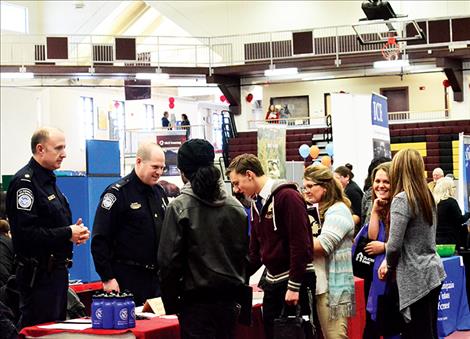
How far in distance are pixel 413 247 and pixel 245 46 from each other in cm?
2355

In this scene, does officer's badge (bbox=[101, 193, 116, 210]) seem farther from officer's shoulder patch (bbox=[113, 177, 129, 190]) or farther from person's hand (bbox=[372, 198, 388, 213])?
person's hand (bbox=[372, 198, 388, 213])

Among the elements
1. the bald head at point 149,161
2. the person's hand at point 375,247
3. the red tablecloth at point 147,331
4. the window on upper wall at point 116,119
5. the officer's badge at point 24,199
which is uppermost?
the window on upper wall at point 116,119

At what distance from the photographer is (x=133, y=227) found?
16.1ft

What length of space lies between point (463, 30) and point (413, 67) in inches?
70.0

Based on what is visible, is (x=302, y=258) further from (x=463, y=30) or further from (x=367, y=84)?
(x=367, y=84)

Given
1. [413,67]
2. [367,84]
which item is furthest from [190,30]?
[413,67]

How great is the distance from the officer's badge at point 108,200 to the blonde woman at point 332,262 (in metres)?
1.26

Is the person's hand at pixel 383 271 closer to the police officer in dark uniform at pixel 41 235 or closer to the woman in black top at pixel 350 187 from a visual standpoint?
the police officer in dark uniform at pixel 41 235

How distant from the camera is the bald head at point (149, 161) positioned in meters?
4.89

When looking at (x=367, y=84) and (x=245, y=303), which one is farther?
(x=367, y=84)

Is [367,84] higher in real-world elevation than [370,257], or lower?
higher

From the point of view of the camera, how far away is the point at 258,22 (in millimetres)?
29938

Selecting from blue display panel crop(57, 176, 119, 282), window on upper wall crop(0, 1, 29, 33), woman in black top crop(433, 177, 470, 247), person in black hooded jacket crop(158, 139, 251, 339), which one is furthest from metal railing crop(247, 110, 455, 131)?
person in black hooded jacket crop(158, 139, 251, 339)

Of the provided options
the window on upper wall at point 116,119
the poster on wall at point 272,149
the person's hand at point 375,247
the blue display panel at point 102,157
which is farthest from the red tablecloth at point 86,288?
the window on upper wall at point 116,119
